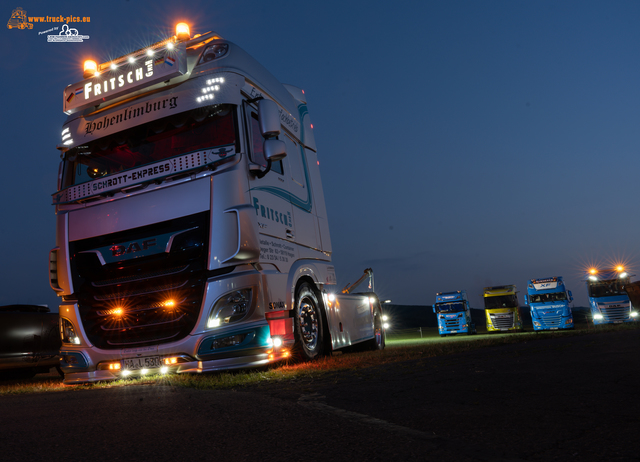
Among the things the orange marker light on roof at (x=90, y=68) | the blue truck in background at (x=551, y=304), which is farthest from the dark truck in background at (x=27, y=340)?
the blue truck in background at (x=551, y=304)

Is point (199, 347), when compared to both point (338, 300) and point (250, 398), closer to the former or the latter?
point (250, 398)

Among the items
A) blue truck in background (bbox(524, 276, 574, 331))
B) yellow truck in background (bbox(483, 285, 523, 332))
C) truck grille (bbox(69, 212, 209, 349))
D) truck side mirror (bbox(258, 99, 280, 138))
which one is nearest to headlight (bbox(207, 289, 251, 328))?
truck grille (bbox(69, 212, 209, 349))

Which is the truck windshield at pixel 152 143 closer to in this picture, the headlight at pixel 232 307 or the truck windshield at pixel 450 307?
the headlight at pixel 232 307

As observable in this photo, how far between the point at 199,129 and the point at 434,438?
16.6 ft

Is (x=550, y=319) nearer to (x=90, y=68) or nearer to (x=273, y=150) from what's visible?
(x=273, y=150)

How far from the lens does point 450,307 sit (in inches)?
1233

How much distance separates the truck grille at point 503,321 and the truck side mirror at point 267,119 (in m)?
26.4

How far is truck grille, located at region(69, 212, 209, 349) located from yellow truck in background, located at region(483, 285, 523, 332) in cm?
2655

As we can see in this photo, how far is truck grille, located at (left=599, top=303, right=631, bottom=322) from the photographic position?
1039 inches

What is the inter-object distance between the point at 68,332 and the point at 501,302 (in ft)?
89.1

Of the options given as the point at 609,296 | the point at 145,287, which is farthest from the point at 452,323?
the point at 145,287

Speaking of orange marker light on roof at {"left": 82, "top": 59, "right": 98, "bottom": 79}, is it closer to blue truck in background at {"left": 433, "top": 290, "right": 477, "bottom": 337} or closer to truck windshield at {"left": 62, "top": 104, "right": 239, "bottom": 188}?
truck windshield at {"left": 62, "top": 104, "right": 239, "bottom": 188}

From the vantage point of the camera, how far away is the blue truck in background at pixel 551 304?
89.8ft

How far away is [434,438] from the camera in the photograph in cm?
275
